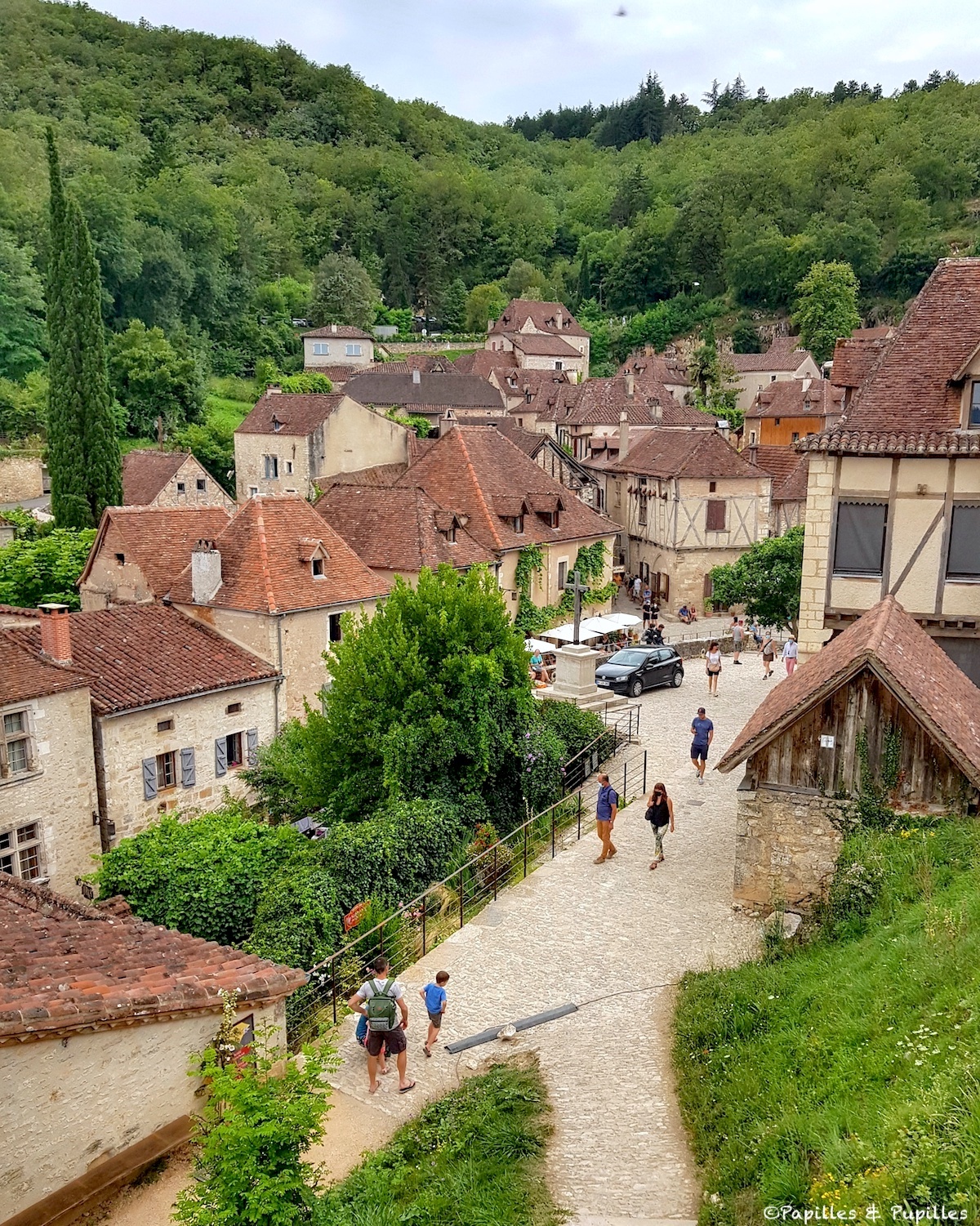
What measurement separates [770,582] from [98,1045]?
23867 millimetres

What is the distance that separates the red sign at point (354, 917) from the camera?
1436cm

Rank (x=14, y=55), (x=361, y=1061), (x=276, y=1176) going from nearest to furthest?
(x=276, y=1176), (x=361, y=1061), (x=14, y=55)

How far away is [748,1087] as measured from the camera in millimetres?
8664

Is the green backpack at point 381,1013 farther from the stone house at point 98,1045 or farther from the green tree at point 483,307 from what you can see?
the green tree at point 483,307

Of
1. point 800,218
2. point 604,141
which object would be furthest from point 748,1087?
point 604,141

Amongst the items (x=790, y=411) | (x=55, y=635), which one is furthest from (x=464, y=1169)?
(x=790, y=411)

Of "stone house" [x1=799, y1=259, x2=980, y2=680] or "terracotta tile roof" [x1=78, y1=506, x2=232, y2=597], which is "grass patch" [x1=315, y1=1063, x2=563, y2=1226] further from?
"terracotta tile roof" [x1=78, y1=506, x2=232, y2=597]

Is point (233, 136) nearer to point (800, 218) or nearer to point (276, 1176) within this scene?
point (800, 218)

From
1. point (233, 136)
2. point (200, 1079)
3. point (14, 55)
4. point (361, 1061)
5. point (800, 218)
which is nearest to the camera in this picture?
point (200, 1079)

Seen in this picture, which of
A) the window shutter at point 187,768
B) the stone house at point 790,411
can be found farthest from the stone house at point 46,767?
the stone house at point 790,411

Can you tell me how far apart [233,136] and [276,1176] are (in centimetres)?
16420

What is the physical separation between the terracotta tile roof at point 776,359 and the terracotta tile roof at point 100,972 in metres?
81.6

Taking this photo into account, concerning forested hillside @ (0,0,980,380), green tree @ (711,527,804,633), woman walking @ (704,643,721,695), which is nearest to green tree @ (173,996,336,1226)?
woman walking @ (704,643,721,695)

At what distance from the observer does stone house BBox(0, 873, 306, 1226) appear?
8195 millimetres
